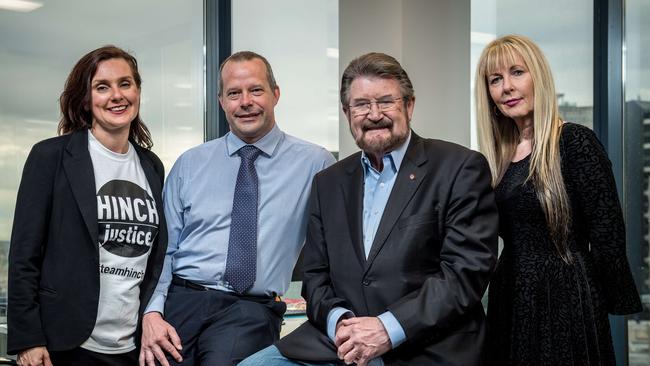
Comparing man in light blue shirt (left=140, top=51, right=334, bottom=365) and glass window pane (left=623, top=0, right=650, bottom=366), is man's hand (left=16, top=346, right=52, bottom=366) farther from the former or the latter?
glass window pane (left=623, top=0, right=650, bottom=366)

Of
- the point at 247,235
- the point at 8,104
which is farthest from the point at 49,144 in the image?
the point at 8,104

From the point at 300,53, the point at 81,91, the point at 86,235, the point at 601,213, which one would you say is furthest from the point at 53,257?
the point at 300,53

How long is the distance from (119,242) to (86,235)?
111 millimetres

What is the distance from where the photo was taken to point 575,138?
7.54 ft

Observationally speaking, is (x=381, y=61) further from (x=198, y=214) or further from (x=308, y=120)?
(x=308, y=120)

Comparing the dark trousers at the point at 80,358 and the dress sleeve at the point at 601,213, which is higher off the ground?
the dress sleeve at the point at 601,213

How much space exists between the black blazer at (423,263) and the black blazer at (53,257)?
656 mm

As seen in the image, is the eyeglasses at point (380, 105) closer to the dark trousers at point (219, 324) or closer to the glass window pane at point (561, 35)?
the dark trousers at point (219, 324)

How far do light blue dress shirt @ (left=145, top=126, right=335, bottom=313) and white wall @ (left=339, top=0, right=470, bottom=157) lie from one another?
1336 mm

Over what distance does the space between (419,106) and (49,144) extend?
6.92ft

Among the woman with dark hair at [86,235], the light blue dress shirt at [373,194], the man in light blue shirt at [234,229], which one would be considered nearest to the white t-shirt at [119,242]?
the woman with dark hair at [86,235]

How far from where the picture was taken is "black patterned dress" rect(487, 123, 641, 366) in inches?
89.4

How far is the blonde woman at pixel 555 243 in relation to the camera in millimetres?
2273

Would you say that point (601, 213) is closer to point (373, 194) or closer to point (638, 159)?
point (373, 194)
